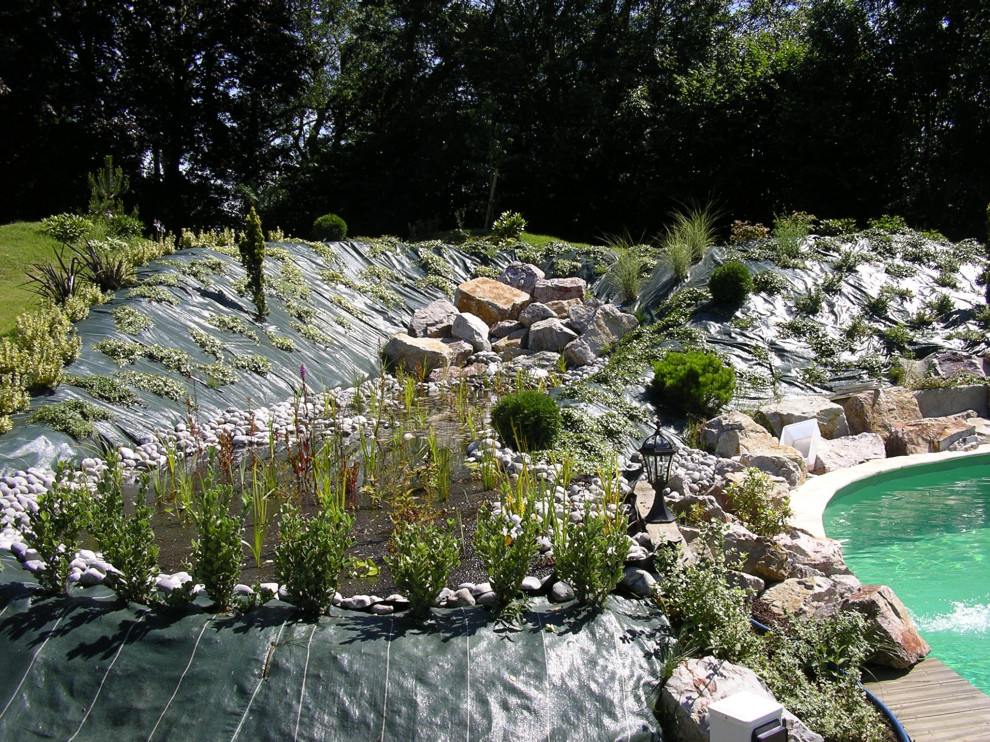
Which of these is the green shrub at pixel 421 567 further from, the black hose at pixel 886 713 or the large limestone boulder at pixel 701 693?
the black hose at pixel 886 713

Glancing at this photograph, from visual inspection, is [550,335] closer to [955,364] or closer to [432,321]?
[432,321]

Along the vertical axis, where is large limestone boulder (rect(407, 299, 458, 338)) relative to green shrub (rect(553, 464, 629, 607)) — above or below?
below

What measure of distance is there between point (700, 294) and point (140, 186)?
1436 cm

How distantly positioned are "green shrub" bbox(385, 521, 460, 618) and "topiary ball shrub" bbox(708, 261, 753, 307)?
7.57m

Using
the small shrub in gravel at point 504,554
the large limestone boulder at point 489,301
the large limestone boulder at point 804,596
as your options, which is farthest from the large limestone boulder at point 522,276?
the small shrub in gravel at point 504,554

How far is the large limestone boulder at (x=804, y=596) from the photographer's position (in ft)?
13.8

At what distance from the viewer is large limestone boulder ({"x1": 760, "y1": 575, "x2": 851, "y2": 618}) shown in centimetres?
420

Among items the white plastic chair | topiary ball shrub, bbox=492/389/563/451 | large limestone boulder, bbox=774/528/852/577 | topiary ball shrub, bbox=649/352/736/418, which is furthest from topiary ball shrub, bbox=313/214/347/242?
large limestone boulder, bbox=774/528/852/577

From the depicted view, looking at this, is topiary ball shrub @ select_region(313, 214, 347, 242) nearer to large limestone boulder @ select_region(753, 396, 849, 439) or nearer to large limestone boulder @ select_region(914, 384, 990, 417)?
large limestone boulder @ select_region(753, 396, 849, 439)

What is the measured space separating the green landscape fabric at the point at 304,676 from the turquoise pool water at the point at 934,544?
2.28m

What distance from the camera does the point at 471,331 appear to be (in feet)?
37.8

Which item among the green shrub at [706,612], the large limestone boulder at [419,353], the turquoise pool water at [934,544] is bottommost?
the large limestone boulder at [419,353]

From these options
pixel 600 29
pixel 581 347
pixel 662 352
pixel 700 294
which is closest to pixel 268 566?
pixel 662 352

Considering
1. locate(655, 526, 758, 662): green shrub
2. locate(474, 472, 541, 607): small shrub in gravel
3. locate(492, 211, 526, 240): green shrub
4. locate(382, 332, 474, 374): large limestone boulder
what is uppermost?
locate(492, 211, 526, 240): green shrub
